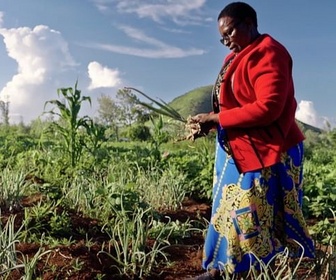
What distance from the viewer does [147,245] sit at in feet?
10.1

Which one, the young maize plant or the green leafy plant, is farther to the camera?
the green leafy plant

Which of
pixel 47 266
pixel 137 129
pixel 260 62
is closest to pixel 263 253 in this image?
pixel 260 62

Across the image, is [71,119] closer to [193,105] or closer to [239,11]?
[239,11]

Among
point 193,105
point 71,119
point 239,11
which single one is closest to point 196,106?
point 193,105

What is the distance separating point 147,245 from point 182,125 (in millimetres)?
829

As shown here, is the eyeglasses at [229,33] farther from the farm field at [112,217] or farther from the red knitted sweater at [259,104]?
the farm field at [112,217]

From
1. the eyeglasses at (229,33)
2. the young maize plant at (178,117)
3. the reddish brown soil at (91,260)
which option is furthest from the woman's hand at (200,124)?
the reddish brown soil at (91,260)

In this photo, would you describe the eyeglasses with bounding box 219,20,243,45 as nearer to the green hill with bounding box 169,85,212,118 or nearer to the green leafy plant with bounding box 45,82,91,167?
the green hill with bounding box 169,85,212,118

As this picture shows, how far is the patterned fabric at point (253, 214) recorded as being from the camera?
8.06ft

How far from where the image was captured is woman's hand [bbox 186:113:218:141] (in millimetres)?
2436

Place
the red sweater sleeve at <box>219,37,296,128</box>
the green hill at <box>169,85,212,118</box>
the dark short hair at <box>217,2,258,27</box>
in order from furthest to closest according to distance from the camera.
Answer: the green hill at <box>169,85,212,118</box> → the dark short hair at <box>217,2,258,27</box> → the red sweater sleeve at <box>219,37,296,128</box>

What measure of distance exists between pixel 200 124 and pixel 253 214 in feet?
1.60

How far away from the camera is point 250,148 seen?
2.43m

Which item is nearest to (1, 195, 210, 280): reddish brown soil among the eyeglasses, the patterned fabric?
the patterned fabric
